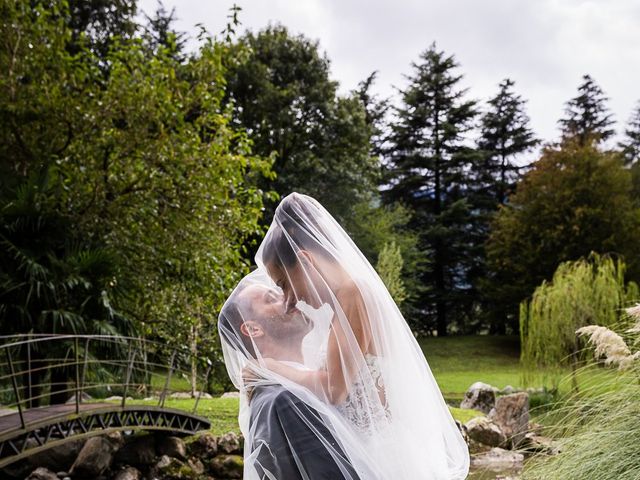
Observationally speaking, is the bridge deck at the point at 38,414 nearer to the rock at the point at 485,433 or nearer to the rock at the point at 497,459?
the rock at the point at 497,459

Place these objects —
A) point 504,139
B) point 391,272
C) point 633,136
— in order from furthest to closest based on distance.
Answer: point 633,136 → point 504,139 → point 391,272

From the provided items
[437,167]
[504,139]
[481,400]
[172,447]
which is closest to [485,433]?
[481,400]

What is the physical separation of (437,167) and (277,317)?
2579cm

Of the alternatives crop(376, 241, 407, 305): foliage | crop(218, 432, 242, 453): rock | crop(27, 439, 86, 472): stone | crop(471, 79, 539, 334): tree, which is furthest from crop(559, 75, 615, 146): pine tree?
crop(27, 439, 86, 472): stone

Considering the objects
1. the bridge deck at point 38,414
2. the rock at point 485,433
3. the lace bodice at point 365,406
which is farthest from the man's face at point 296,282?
the rock at point 485,433

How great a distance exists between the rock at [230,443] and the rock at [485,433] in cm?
378

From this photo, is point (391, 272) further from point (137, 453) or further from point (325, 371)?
point (325, 371)

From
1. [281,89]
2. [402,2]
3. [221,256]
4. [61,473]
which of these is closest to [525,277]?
[281,89]

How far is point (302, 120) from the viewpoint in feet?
65.1

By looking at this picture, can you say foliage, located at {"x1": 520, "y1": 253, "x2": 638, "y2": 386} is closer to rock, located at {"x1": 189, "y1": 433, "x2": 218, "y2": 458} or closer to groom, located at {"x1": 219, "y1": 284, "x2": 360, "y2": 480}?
rock, located at {"x1": 189, "y1": 433, "x2": 218, "y2": 458}

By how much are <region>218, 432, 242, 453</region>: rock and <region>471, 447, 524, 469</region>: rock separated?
3.19 metres

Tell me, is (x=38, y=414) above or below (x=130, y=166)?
below

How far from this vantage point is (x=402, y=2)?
1177 centimetres

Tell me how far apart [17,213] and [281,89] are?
13.5 metres
